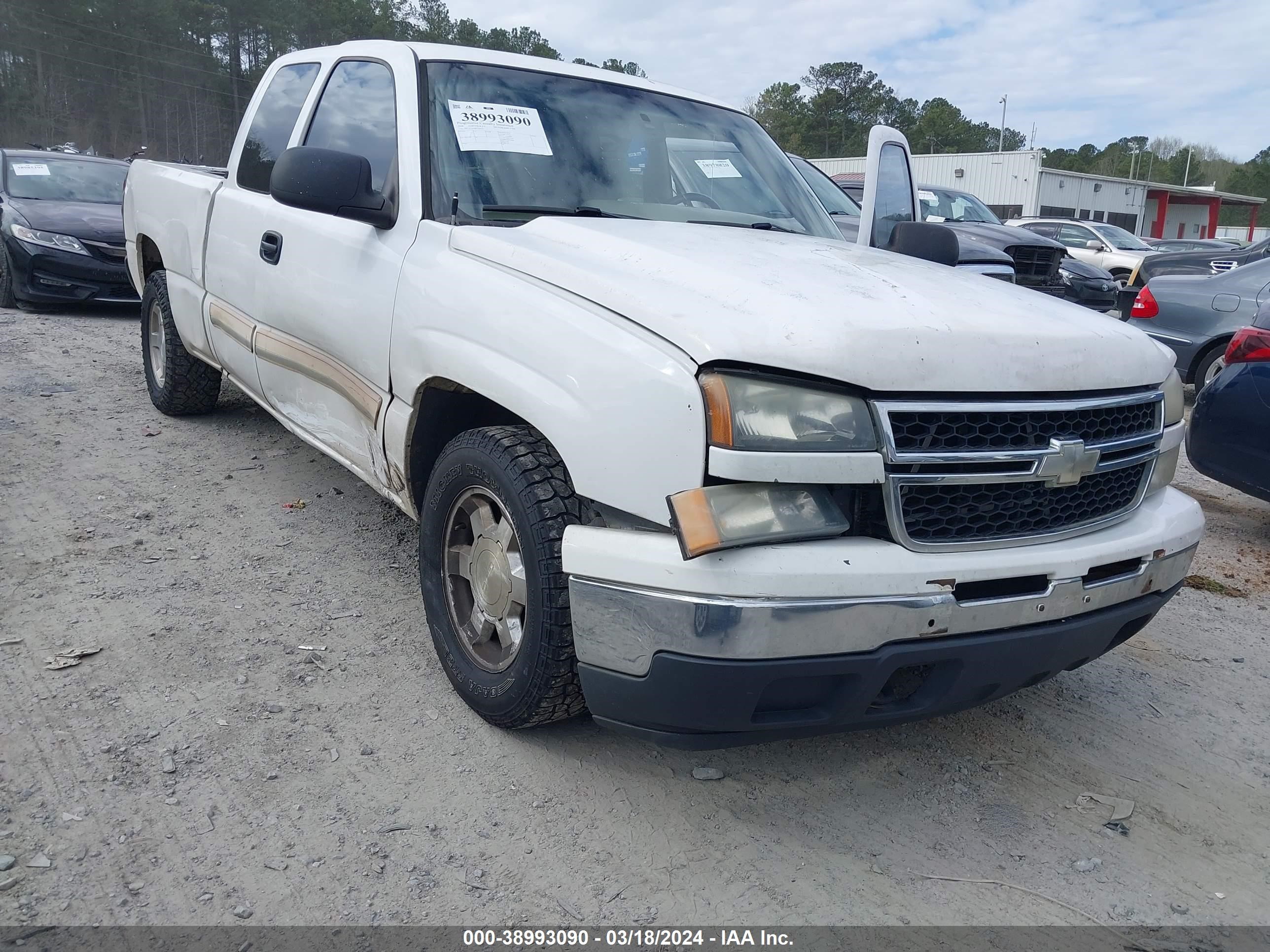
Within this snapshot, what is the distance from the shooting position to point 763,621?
197cm

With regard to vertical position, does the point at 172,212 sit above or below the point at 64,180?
below

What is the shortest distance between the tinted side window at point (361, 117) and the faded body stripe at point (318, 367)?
2.04ft

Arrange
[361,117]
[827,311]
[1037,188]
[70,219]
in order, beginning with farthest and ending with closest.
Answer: [1037,188] < [70,219] < [361,117] < [827,311]

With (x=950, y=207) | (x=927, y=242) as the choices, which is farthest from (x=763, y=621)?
(x=950, y=207)

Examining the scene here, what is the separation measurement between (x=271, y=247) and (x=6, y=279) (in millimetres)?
7404

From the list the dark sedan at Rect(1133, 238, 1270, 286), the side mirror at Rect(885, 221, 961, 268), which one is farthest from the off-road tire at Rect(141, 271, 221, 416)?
the dark sedan at Rect(1133, 238, 1270, 286)

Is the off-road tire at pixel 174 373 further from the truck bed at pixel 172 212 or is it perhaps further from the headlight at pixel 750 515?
the headlight at pixel 750 515

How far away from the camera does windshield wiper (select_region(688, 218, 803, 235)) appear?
10.7 ft

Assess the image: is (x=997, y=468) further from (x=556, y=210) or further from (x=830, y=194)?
(x=830, y=194)

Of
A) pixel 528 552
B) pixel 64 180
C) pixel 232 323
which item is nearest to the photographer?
pixel 528 552

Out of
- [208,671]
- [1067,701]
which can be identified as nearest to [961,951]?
[1067,701]

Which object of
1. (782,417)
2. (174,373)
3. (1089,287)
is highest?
(782,417)

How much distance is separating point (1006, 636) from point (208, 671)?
226 centimetres

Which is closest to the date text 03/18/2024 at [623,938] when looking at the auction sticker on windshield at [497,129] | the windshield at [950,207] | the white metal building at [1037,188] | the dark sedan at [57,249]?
the auction sticker on windshield at [497,129]
